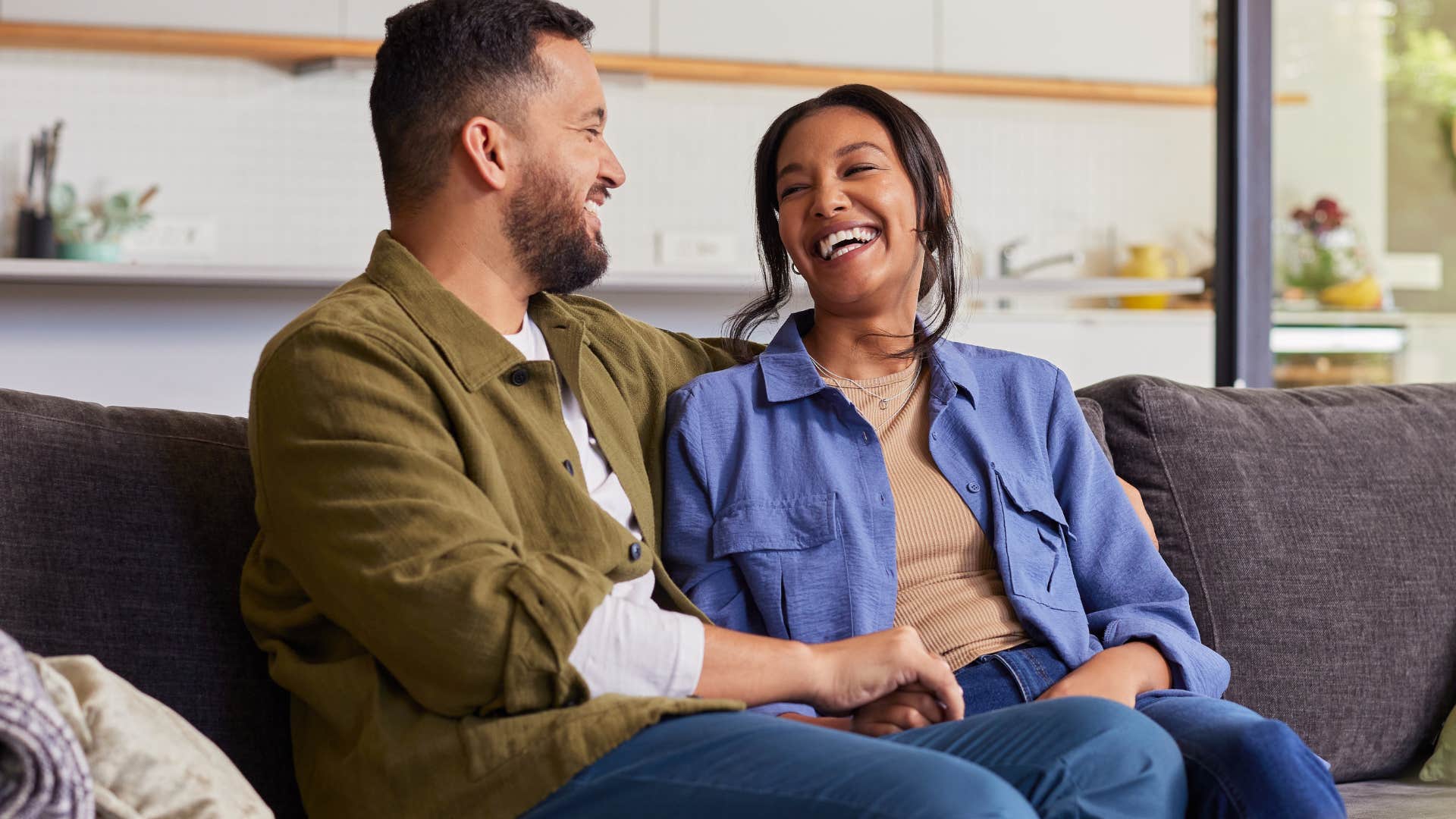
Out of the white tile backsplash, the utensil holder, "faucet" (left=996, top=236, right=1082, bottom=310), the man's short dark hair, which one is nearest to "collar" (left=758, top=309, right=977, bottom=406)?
the man's short dark hair

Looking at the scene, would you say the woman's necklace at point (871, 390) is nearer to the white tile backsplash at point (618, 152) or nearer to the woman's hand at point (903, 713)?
the woman's hand at point (903, 713)

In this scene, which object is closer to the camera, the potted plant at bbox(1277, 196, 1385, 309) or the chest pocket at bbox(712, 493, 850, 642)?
the chest pocket at bbox(712, 493, 850, 642)

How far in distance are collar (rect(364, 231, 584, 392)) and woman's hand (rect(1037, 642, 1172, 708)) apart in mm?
→ 697

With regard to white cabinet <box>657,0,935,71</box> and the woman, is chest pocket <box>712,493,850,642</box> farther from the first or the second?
white cabinet <box>657,0,935,71</box>

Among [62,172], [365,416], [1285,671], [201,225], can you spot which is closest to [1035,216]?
[201,225]

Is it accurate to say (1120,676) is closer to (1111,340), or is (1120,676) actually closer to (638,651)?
(638,651)

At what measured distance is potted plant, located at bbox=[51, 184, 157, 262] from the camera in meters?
3.97

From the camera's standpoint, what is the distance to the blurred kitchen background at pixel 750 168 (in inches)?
151

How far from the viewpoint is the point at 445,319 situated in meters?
1.51

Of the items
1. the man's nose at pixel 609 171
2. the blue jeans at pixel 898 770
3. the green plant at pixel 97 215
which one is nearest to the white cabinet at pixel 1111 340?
Answer: the green plant at pixel 97 215

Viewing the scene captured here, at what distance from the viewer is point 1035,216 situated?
18.1 ft

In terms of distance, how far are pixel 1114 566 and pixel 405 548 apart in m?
0.89

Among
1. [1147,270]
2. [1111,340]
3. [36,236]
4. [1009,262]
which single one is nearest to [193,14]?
[36,236]

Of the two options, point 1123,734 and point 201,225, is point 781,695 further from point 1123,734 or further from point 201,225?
point 201,225
